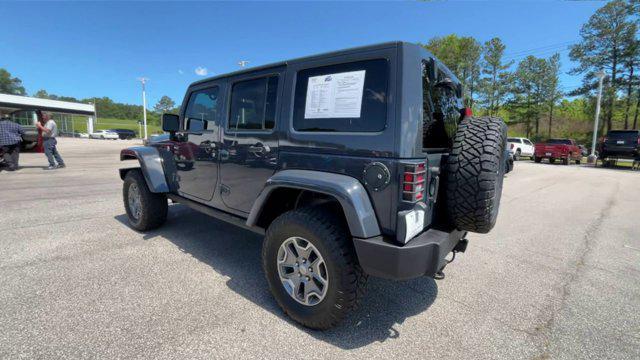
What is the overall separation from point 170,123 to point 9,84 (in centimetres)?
13396

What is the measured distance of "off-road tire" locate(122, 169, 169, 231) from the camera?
385 centimetres

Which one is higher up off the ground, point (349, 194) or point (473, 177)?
point (473, 177)

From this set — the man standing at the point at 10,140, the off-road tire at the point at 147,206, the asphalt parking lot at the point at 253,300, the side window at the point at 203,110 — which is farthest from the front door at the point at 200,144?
the man standing at the point at 10,140

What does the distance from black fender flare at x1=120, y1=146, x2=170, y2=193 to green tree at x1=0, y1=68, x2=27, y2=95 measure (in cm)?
12772

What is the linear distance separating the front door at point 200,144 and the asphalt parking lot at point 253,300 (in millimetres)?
786

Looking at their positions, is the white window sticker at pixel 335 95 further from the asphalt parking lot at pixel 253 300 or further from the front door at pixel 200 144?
the asphalt parking lot at pixel 253 300

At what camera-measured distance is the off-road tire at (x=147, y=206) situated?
12.6 feet

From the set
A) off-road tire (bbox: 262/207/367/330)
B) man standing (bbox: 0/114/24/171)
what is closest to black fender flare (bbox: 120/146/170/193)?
off-road tire (bbox: 262/207/367/330)

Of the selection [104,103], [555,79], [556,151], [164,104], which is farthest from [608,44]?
[104,103]

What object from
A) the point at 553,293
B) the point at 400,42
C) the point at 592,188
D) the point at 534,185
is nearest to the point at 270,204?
the point at 400,42

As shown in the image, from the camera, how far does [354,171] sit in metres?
2.00

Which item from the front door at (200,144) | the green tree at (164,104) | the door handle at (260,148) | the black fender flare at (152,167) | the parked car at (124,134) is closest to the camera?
the door handle at (260,148)

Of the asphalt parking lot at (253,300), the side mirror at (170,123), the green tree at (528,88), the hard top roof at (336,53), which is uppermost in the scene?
the green tree at (528,88)

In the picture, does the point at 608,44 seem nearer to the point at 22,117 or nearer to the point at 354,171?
the point at 354,171
